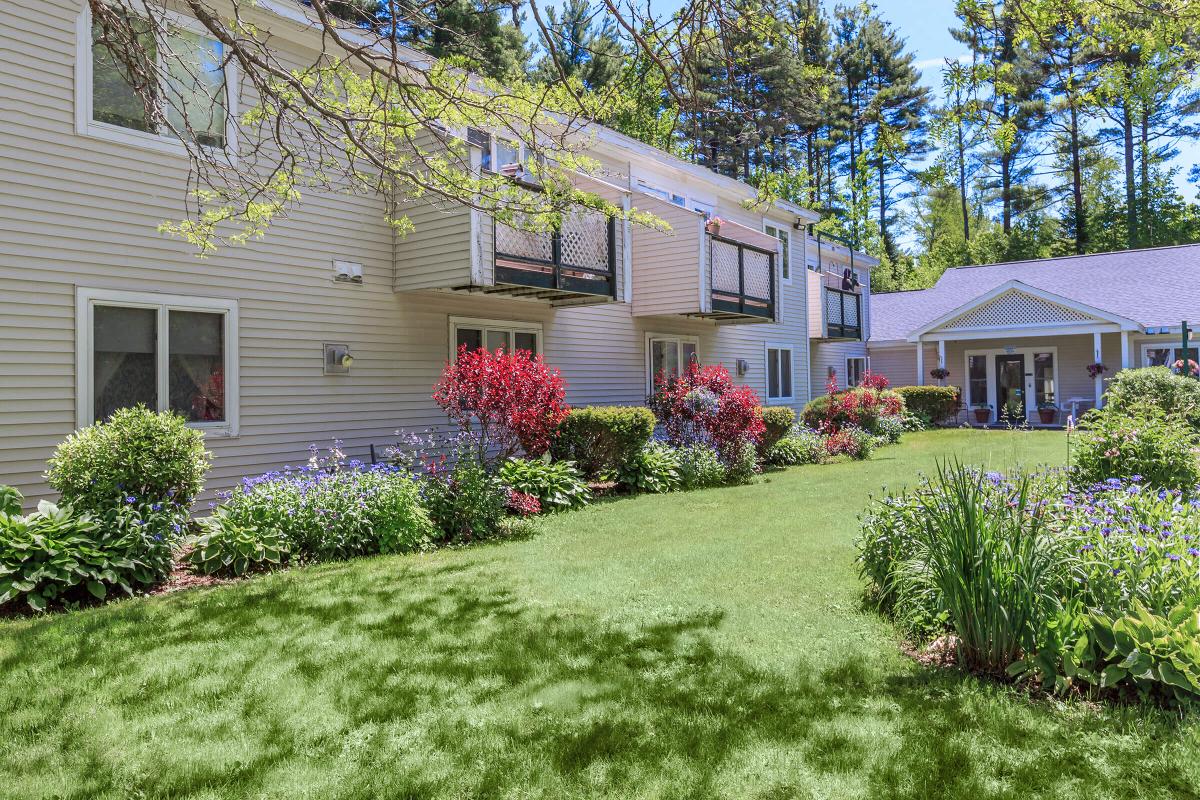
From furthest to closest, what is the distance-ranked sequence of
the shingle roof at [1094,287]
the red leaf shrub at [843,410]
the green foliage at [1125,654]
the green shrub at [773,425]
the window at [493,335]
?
the shingle roof at [1094,287]
the red leaf shrub at [843,410]
the green shrub at [773,425]
the window at [493,335]
the green foliage at [1125,654]

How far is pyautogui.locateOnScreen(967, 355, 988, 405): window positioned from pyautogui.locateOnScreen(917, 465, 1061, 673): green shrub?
79.5ft

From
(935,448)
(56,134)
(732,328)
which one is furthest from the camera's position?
(732,328)

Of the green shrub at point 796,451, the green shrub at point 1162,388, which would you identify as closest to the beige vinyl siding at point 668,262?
the green shrub at point 796,451

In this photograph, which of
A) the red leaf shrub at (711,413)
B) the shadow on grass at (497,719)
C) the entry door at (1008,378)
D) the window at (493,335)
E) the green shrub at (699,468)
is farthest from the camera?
the entry door at (1008,378)

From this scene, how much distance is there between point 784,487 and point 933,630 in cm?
684

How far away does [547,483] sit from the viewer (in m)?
9.42

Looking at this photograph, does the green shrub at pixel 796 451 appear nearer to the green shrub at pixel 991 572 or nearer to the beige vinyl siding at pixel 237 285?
the beige vinyl siding at pixel 237 285

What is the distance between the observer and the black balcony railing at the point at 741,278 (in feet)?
48.4

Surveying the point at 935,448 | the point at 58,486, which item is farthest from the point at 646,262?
the point at 58,486

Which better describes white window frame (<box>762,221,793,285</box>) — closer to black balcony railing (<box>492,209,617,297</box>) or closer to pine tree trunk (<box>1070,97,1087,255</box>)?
black balcony railing (<box>492,209,617,297</box>)

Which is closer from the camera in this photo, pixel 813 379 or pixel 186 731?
pixel 186 731

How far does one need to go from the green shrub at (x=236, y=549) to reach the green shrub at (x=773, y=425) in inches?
356

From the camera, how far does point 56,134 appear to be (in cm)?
747

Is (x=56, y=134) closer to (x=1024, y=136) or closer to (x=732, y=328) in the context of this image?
(x=732, y=328)
